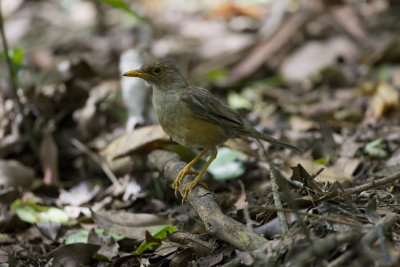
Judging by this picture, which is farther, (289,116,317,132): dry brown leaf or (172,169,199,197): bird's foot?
(289,116,317,132): dry brown leaf

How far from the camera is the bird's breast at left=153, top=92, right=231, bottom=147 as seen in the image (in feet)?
13.6

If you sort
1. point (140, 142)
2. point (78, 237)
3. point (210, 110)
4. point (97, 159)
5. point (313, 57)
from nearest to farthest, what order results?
point (78, 237)
point (210, 110)
point (140, 142)
point (97, 159)
point (313, 57)

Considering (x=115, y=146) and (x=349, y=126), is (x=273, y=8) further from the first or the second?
(x=115, y=146)

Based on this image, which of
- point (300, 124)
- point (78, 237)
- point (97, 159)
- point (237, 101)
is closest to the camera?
point (78, 237)

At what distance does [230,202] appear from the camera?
4273 mm

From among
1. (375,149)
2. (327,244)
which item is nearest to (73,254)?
(327,244)

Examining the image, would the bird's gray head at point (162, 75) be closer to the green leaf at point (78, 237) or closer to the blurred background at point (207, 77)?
the blurred background at point (207, 77)

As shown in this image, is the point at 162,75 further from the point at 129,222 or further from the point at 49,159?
the point at 49,159

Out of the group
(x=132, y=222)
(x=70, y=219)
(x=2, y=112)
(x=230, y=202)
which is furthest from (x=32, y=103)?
(x=230, y=202)

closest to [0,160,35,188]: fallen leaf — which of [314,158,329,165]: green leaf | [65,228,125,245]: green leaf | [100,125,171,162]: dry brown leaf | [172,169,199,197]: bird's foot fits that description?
[100,125,171,162]: dry brown leaf

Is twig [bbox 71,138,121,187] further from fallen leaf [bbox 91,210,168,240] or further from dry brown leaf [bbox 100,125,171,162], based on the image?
fallen leaf [bbox 91,210,168,240]

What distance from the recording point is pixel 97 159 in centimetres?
537

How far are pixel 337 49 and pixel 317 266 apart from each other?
6.05 m

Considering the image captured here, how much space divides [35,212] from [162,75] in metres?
1.75
